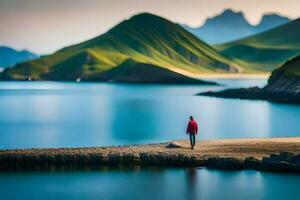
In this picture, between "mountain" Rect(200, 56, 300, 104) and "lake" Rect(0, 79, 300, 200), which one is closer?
"lake" Rect(0, 79, 300, 200)

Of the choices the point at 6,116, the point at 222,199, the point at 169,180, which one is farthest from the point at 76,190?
the point at 6,116

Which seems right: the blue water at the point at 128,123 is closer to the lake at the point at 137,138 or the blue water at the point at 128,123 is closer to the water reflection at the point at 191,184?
the lake at the point at 137,138

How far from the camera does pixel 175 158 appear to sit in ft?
134

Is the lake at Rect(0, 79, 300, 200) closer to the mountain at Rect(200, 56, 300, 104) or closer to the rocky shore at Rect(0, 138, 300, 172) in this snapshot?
the rocky shore at Rect(0, 138, 300, 172)

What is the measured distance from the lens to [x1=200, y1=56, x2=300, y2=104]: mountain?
127312 mm

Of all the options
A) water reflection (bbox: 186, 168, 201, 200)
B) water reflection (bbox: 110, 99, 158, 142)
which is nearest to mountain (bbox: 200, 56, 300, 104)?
water reflection (bbox: 110, 99, 158, 142)

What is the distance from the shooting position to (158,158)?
41.0m

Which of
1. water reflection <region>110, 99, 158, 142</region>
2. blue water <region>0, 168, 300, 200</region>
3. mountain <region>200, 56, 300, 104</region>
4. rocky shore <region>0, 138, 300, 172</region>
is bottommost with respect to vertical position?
blue water <region>0, 168, 300, 200</region>

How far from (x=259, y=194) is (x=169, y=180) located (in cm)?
537

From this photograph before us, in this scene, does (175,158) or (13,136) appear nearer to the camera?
(175,158)

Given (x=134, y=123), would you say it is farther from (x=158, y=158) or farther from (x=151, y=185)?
(x=151, y=185)

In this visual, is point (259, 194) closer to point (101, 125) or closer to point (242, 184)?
point (242, 184)

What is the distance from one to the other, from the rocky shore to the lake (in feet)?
2.46

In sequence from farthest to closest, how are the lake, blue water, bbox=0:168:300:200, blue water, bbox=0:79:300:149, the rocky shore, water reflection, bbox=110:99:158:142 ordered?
water reflection, bbox=110:99:158:142 < blue water, bbox=0:79:300:149 < the rocky shore < the lake < blue water, bbox=0:168:300:200
